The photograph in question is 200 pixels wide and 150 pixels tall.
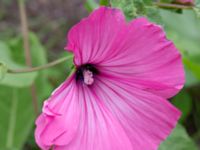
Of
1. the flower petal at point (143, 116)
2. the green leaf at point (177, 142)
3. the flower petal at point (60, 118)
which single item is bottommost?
the green leaf at point (177, 142)

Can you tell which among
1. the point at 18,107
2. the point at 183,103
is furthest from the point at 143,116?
the point at 183,103

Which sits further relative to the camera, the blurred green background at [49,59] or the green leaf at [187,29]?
the green leaf at [187,29]

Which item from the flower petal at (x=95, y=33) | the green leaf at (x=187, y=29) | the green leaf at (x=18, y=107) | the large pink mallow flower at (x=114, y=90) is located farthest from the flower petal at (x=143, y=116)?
the green leaf at (x=187, y=29)

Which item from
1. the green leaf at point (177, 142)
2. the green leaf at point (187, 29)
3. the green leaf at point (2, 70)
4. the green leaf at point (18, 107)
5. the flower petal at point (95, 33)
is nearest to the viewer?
the flower petal at point (95, 33)

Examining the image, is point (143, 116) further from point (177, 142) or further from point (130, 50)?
point (177, 142)

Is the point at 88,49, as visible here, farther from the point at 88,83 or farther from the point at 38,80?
the point at 38,80

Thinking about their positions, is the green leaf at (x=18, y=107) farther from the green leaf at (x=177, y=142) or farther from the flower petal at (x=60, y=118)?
the flower petal at (x=60, y=118)

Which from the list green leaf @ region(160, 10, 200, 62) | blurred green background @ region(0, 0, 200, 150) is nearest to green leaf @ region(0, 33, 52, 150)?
blurred green background @ region(0, 0, 200, 150)

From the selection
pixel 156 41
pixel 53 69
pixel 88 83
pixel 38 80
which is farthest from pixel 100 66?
pixel 53 69

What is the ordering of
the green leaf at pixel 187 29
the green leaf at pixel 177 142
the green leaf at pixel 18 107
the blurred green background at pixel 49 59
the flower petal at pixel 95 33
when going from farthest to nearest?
the green leaf at pixel 187 29
the green leaf at pixel 18 107
the blurred green background at pixel 49 59
the green leaf at pixel 177 142
the flower petal at pixel 95 33
